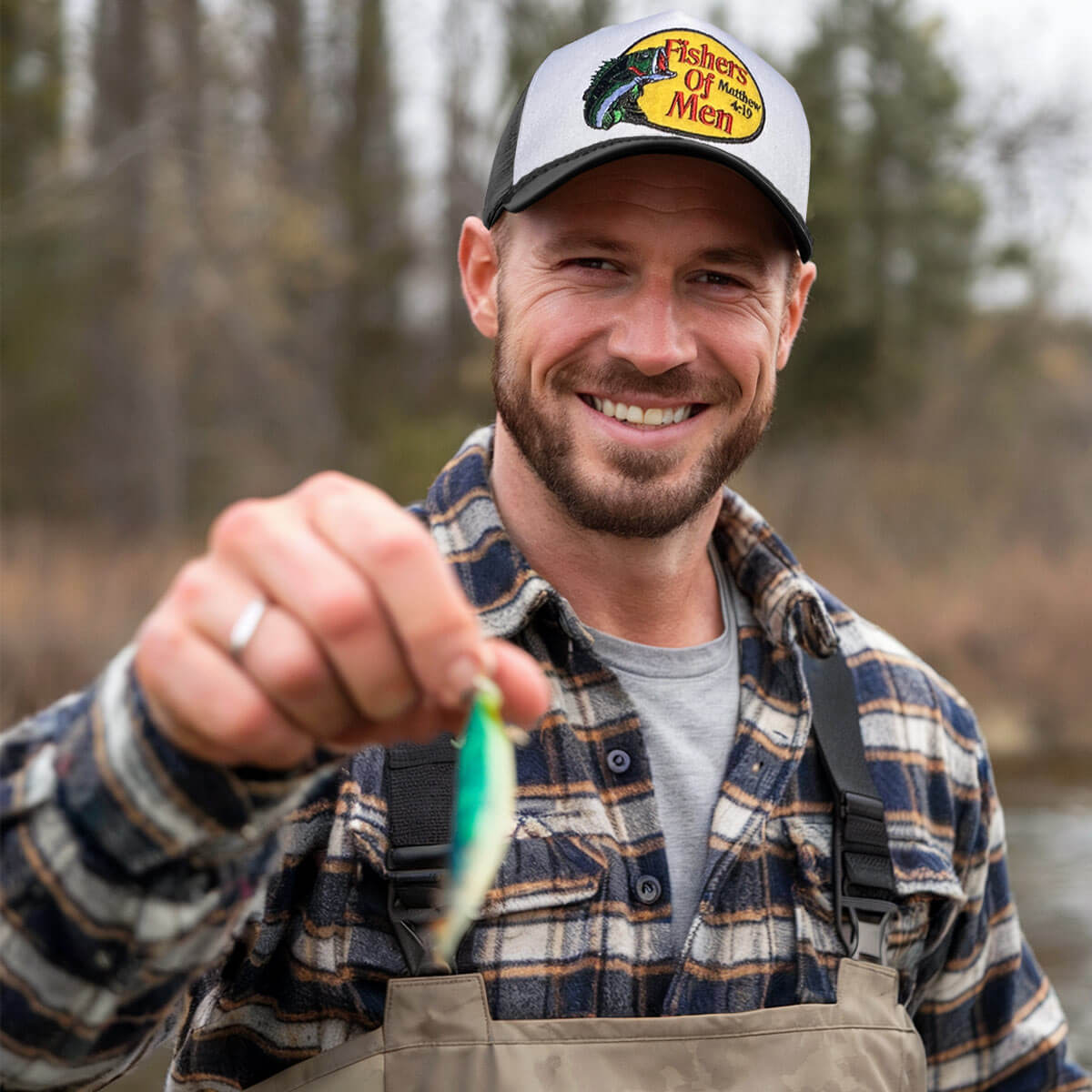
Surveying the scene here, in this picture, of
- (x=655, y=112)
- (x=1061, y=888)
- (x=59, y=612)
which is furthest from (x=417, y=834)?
(x=59, y=612)

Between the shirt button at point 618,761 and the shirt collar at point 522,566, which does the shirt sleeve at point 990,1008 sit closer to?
the shirt collar at point 522,566

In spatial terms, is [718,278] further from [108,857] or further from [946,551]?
[946,551]

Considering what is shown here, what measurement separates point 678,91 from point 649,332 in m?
0.41

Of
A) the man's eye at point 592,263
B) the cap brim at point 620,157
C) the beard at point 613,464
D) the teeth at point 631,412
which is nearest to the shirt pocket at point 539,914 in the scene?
the beard at point 613,464

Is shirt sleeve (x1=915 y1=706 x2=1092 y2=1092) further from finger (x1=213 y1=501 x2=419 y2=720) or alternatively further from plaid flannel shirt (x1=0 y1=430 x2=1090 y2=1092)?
finger (x1=213 y1=501 x2=419 y2=720)

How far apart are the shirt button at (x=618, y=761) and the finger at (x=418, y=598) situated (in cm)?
102

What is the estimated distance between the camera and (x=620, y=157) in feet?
7.20

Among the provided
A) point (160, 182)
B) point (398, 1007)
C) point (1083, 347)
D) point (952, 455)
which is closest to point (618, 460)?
point (398, 1007)

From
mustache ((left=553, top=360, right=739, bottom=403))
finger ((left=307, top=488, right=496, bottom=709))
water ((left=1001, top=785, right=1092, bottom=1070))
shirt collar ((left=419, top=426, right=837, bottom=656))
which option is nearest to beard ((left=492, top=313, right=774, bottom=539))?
mustache ((left=553, top=360, right=739, bottom=403))

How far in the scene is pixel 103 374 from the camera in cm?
1703

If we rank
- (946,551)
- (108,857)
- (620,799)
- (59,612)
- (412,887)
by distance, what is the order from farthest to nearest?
(946,551) → (59,612) → (620,799) → (412,887) → (108,857)

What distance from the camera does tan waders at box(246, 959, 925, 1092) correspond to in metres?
1.84

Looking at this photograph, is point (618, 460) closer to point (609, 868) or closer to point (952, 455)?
point (609, 868)

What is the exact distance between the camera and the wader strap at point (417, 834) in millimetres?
1826
